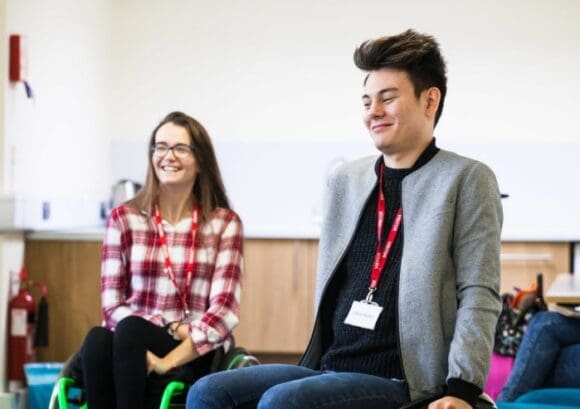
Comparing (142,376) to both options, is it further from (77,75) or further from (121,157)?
(121,157)

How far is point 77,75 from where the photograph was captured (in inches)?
192

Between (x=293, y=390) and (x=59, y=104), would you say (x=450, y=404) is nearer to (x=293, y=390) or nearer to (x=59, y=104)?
(x=293, y=390)

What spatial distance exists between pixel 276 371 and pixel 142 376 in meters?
0.68

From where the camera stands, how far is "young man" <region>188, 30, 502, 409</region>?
170 cm

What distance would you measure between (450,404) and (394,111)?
2.04 feet

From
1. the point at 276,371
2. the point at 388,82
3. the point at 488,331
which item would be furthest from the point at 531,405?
the point at 388,82

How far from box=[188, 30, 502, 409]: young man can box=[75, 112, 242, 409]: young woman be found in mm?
669

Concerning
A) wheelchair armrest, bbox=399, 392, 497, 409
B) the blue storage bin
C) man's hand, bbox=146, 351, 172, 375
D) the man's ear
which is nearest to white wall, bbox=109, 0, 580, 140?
the blue storage bin

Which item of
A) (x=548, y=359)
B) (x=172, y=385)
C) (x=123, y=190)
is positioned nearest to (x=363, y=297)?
(x=172, y=385)

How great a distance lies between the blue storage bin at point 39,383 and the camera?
368cm

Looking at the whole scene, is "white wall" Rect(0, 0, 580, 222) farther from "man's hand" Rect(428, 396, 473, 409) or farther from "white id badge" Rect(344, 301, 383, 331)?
"man's hand" Rect(428, 396, 473, 409)

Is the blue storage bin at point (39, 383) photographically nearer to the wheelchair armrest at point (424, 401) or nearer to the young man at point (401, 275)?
the young man at point (401, 275)

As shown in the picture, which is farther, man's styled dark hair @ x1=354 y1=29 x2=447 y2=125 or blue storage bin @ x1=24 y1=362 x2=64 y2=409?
blue storage bin @ x1=24 y1=362 x2=64 y2=409

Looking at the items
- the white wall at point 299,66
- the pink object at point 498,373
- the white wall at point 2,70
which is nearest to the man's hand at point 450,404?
the pink object at point 498,373
